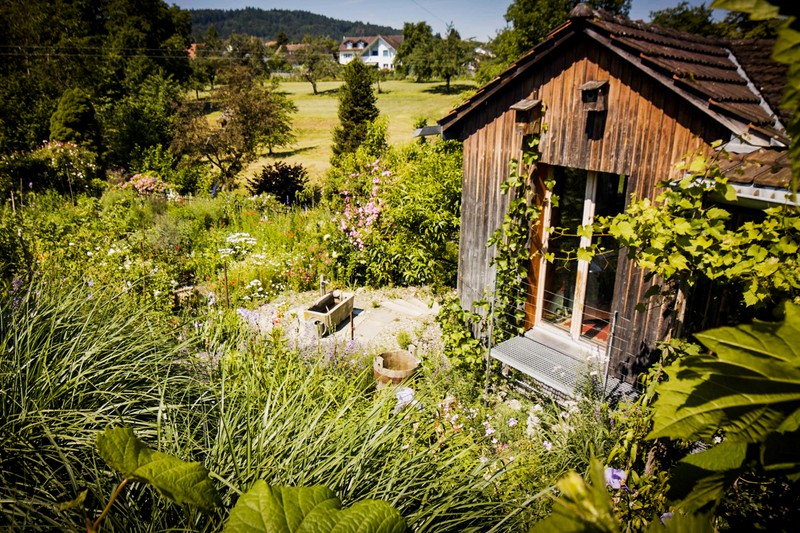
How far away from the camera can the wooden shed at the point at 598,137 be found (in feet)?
13.2

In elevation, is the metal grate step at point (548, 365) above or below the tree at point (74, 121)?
below

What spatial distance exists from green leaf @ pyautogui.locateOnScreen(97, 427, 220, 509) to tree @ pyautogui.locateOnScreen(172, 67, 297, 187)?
16.5 meters

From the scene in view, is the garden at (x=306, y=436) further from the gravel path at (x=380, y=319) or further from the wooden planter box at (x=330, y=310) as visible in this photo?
Answer: the wooden planter box at (x=330, y=310)

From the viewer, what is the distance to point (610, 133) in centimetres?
465

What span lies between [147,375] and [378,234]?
282 inches

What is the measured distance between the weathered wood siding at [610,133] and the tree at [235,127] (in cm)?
1240

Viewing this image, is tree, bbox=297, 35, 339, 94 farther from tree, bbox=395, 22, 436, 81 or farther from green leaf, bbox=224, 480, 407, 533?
green leaf, bbox=224, 480, 407, 533

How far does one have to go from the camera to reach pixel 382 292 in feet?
31.5

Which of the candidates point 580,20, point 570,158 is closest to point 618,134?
point 570,158

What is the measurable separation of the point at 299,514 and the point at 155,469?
344 mm

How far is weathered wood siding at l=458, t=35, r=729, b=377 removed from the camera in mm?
4215

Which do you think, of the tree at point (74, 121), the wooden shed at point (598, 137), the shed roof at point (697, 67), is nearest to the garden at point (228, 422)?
the wooden shed at point (598, 137)

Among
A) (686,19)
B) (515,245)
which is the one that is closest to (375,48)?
(686,19)

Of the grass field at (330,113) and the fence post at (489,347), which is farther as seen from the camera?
the grass field at (330,113)
